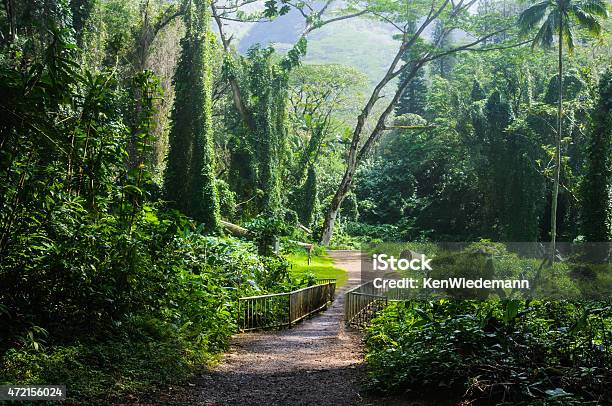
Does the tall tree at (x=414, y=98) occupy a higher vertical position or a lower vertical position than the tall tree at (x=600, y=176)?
higher

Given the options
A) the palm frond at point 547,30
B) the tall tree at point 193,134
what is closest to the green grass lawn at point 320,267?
the tall tree at point 193,134

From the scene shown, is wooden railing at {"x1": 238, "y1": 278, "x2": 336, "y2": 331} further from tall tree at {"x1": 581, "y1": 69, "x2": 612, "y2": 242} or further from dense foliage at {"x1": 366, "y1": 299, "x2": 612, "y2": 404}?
tall tree at {"x1": 581, "y1": 69, "x2": 612, "y2": 242}

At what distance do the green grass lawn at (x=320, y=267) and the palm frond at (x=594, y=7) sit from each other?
52.7 feet

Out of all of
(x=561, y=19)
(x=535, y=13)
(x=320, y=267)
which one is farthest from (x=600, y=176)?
(x=320, y=267)

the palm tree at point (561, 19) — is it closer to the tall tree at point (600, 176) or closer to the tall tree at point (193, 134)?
the tall tree at point (600, 176)

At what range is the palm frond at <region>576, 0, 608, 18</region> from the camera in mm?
25719

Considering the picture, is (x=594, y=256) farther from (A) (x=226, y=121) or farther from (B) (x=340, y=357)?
(A) (x=226, y=121)

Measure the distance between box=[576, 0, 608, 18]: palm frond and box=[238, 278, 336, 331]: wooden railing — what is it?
64.7 feet

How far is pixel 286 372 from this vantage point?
7227 millimetres

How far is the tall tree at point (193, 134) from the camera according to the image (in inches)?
863

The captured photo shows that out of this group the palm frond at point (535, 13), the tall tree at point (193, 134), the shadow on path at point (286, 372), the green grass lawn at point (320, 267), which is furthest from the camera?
the palm frond at point (535, 13)

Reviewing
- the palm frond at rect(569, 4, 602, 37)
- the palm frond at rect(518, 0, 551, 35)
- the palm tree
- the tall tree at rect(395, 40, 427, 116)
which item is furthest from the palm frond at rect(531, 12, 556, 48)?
the tall tree at rect(395, 40, 427, 116)

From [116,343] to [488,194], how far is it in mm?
32747

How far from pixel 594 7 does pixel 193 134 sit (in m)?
18.6
